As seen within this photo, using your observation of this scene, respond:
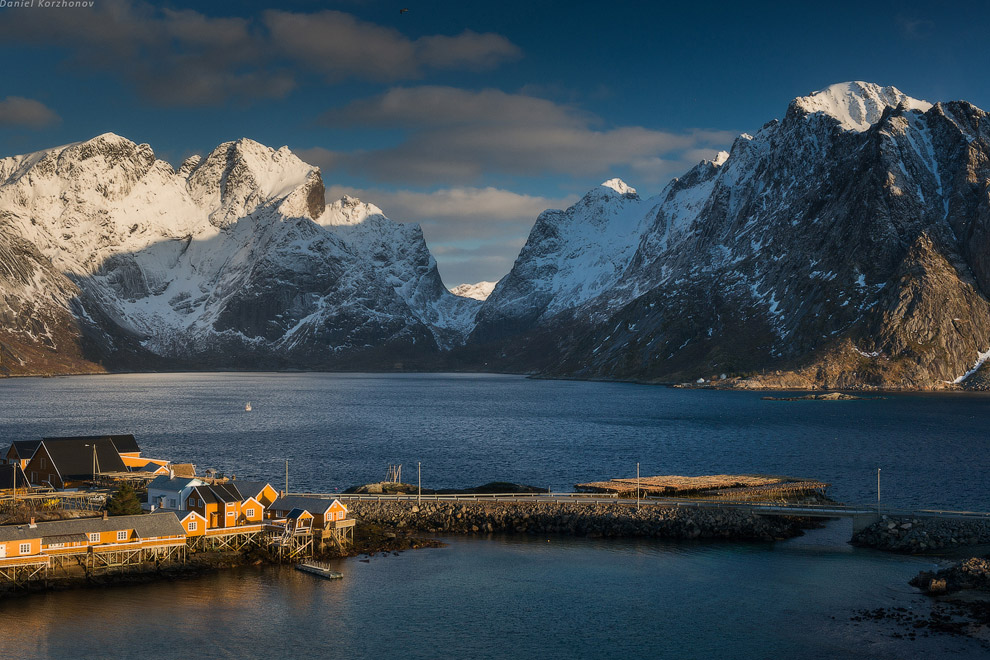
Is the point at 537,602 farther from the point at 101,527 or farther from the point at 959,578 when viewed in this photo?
the point at 101,527

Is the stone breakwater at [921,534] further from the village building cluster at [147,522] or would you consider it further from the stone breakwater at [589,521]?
the village building cluster at [147,522]

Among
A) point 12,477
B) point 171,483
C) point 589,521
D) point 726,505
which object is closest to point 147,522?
point 171,483

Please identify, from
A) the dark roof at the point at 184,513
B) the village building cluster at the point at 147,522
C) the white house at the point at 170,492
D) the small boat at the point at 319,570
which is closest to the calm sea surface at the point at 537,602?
the small boat at the point at 319,570

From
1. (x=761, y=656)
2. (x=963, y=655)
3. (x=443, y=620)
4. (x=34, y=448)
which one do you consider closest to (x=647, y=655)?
(x=761, y=656)

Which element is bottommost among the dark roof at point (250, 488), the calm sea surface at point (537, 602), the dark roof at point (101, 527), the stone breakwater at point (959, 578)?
the calm sea surface at point (537, 602)

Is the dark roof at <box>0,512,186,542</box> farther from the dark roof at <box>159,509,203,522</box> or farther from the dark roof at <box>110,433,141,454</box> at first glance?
the dark roof at <box>110,433,141,454</box>

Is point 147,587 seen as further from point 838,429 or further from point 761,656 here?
point 838,429

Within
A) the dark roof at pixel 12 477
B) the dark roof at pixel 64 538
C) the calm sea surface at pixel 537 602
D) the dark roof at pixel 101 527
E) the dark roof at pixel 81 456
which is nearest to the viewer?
the calm sea surface at pixel 537 602
